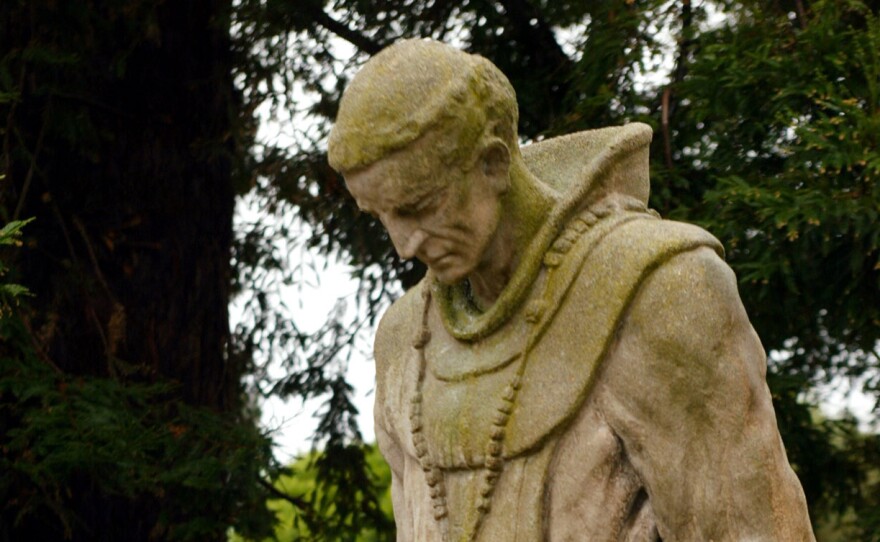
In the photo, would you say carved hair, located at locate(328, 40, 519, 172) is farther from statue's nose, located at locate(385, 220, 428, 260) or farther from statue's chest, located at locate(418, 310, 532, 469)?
statue's chest, located at locate(418, 310, 532, 469)

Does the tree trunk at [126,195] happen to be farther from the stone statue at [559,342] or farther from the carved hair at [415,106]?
the carved hair at [415,106]

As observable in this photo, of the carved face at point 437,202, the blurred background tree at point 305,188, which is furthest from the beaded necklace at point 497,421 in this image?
the blurred background tree at point 305,188

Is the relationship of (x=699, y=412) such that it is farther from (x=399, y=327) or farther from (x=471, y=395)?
(x=399, y=327)

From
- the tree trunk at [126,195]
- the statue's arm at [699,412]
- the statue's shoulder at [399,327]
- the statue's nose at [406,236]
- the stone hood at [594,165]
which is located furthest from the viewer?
the tree trunk at [126,195]

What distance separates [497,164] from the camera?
410 cm

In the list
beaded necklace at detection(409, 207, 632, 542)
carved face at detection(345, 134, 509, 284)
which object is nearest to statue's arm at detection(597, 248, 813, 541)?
beaded necklace at detection(409, 207, 632, 542)

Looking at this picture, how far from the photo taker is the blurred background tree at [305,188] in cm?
779

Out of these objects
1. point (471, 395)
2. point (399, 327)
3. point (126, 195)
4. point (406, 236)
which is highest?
point (126, 195)

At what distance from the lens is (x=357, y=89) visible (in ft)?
13.2

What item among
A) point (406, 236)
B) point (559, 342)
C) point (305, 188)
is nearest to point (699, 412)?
point (559, 342)

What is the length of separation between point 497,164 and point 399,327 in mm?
643

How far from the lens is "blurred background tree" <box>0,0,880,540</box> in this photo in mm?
7793

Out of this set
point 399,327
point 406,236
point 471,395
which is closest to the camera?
point 406,236

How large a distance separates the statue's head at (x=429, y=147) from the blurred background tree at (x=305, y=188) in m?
3.49
